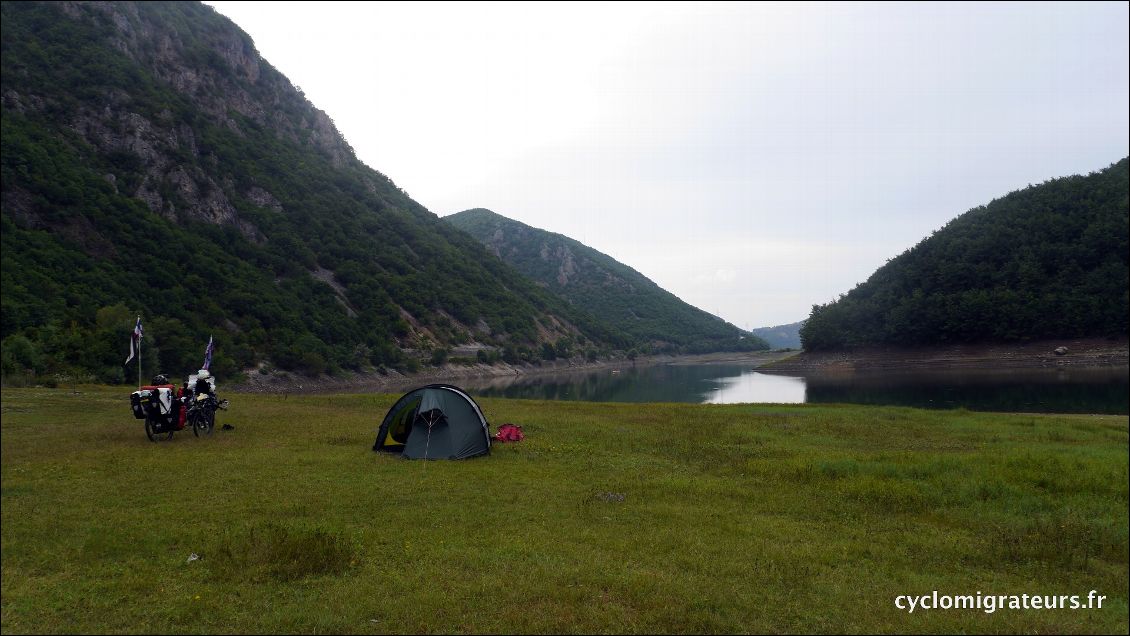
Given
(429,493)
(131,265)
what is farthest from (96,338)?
(429,493)

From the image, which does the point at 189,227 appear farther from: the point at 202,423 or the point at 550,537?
the point at 550,537

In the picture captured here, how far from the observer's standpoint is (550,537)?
33.0 ft

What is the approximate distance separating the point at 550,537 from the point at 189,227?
121659mm

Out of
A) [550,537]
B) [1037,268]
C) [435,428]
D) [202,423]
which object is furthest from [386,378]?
[550,537]

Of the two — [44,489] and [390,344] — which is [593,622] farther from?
[390,344]

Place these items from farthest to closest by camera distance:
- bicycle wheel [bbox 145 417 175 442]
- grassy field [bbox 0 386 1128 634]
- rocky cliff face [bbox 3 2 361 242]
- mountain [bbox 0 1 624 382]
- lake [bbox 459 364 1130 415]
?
rocky cliff face [bbox 3 2 361 242]
mountain [bbox 0 1 624 382]
lake [bbox 459 364 1130 415]
bicycle wheel [bbox 145 417 175 442]
grassy field [bbox 0 386 1128 634]

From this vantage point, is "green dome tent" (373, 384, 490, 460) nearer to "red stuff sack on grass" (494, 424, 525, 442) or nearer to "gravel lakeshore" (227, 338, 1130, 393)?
"red stuff sack on grass" (494, 424, 525, 442)

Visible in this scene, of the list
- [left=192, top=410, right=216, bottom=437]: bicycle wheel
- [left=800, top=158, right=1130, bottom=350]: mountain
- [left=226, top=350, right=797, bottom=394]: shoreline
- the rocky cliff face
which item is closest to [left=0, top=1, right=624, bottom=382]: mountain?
the rocky cliff face

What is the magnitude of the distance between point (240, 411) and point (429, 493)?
2038 cm

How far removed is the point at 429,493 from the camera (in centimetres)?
1310

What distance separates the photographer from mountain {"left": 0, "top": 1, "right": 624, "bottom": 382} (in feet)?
224

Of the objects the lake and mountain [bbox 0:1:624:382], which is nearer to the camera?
the lake

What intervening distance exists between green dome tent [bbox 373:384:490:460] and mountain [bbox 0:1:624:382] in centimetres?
3654

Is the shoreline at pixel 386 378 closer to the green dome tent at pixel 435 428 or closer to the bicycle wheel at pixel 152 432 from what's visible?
the bicycle wheel at pixel 152 432
